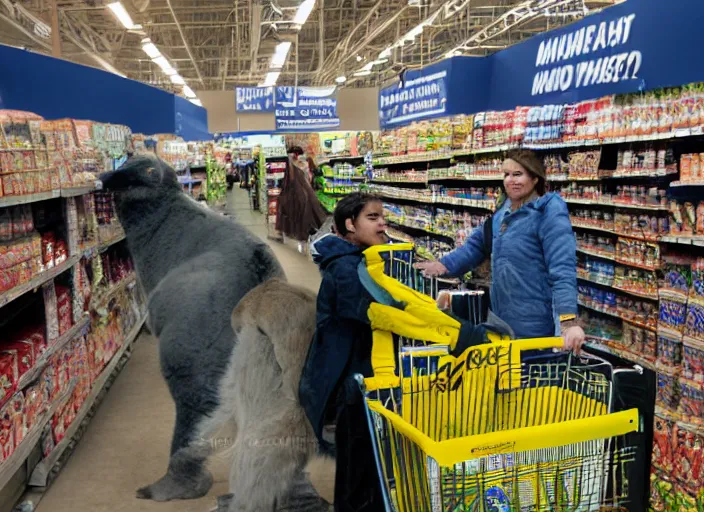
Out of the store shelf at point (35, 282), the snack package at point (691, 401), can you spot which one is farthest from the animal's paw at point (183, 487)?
the snack package at point (691, 401)

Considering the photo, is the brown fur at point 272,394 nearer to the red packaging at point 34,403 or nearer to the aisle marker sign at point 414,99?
the red packaging at point 34,403

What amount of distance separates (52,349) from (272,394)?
1.72 m

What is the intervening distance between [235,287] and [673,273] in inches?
→ 90.0

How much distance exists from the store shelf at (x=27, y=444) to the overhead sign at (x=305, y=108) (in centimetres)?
1316

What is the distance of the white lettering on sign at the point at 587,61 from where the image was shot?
5.34 m

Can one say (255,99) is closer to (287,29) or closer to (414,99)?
(287,29)

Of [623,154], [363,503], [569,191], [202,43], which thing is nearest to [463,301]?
[363,503]

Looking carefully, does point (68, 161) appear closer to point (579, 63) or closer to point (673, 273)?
point (673, 273)

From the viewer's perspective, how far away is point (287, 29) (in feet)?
42.5

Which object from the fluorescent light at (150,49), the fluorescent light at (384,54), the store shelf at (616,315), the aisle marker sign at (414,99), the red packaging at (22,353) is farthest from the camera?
the fluorescent light at (384,54)

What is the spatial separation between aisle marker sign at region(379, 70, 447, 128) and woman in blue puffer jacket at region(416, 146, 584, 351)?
20.2 feet

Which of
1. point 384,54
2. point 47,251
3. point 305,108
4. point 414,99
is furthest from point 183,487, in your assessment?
point 384,54

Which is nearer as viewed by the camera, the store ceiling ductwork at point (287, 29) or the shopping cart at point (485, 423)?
the shopping cart at point (485, 423)

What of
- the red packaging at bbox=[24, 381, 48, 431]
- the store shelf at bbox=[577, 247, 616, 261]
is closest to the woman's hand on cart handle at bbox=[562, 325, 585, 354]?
the red packaging at bbox=[24, 381, 48, 431]
